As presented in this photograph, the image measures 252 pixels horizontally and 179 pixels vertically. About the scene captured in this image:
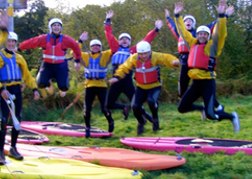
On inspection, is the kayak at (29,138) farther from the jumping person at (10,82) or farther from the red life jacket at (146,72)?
the red life jacket at (146,72)

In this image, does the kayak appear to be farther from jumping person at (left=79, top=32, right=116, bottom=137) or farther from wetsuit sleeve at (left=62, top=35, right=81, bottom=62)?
wetsuit sleeve at (left=62, top=35, right=81, bottom=62)

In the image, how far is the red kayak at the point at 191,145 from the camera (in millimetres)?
7828

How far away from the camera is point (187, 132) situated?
10.3 meters

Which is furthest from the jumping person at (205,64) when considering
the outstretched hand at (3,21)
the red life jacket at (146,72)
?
the outstretched hand at (3,21)

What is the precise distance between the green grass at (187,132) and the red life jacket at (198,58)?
1.42m

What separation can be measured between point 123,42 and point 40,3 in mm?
17793

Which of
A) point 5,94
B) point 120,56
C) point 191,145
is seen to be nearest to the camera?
point 5,94

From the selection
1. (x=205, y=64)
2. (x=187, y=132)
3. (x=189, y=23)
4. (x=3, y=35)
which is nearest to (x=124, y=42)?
(x=189, y=23)

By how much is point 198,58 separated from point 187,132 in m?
2.72

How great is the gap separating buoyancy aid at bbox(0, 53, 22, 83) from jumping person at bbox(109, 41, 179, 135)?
230cm

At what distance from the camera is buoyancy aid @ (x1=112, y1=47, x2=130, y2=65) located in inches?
387

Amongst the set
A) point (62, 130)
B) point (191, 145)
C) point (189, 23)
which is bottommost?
point (62, 130)

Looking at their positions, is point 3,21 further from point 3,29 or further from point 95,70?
point 95,70

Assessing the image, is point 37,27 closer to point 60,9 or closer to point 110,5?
point 60,9
